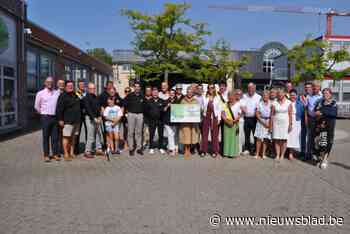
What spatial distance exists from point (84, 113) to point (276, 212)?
5.34 m

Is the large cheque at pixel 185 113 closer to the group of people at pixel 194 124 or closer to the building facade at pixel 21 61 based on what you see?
the group of people at pixel 194 124

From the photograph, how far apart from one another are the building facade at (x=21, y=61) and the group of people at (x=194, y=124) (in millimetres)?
5223

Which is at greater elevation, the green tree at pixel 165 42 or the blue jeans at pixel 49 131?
the green tree at pixel 165 42

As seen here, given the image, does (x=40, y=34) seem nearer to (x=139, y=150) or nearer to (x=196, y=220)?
Answer: (x=139, y=150)

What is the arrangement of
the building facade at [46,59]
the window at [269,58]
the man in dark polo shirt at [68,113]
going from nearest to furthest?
the man in dark polo shirt at [68,113] < the building facade at [46,59] < the window at [269,58]

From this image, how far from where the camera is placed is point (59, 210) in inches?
170

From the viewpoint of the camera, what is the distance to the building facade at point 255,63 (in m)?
44.1

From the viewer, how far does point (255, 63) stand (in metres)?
46.5

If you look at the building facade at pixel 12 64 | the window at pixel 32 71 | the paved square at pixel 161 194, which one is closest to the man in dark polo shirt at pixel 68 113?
the paved square at pixel 161 194

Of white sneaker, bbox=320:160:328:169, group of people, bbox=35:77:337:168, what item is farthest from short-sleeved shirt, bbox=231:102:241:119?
white sneaker, bbox=320:160:328:169

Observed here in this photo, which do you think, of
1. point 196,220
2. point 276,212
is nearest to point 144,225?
point 196,220

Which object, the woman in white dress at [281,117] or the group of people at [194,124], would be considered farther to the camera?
the woman in white dress at [281,117]

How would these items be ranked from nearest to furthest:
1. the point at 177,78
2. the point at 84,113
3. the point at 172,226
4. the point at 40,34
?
the point at 172,226 → the point at 84,113 → the point at 40,34 → the point at 177,78

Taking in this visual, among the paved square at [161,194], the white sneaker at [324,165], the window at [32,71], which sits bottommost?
the paved square at [161,194]
